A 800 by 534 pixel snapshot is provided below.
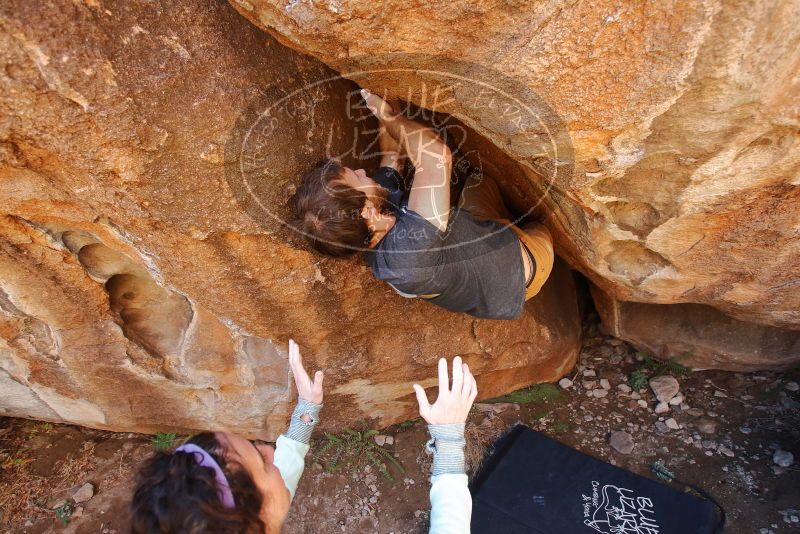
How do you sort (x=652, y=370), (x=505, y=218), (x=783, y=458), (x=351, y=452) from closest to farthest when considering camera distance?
(x=505, y=218) → (x=783, y=458) → (x=351, y=452) → (x=652, y=370)

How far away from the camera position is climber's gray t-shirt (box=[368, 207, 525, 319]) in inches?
67.1

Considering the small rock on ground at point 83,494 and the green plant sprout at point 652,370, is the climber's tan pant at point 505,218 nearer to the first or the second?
the green plant sprout at point 652,370

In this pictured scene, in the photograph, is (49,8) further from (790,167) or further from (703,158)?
(790,167)

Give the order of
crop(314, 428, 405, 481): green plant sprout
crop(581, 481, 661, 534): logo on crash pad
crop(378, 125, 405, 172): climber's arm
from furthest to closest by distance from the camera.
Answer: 1. crop(314, 428, 405, 481): green plant sprout
2. crop(581, 481, 661, 534): logo on crash pad
3. crop(378, 125, 405, 172): climber's arm

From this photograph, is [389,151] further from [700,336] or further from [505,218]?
[700,336]

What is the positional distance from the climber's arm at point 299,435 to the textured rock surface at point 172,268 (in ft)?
1.48

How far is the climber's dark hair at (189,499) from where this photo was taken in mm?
1236

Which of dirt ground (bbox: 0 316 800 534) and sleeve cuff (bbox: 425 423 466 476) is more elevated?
sleeve cuff (bbox: 425 423 466 476)

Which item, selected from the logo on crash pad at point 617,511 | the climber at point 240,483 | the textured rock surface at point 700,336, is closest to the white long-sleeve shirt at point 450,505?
the climber at point 240,483

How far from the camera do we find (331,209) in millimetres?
1682

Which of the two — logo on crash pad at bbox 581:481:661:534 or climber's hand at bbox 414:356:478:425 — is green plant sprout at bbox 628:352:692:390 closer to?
logo on crash pad at bbox 581:481:661:534

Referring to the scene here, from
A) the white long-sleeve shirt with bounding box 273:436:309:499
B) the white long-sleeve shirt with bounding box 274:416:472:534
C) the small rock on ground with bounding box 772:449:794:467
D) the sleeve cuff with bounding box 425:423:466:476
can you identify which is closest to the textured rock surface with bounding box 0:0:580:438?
the white long-sleeve shirt with bounding box 273:436:309:499

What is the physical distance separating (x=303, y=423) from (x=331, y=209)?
0.72 m

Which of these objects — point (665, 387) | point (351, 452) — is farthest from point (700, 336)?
point (351, 452)
